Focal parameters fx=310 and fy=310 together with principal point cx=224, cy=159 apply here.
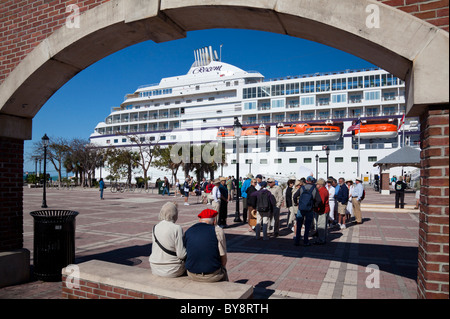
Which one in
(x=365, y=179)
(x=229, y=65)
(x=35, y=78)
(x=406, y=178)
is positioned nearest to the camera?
(x=35, y=78)

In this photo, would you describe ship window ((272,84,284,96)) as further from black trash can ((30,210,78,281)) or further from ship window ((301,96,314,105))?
black trash can ((30,210,78,281))

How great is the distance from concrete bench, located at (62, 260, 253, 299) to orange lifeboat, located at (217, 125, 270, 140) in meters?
43.6

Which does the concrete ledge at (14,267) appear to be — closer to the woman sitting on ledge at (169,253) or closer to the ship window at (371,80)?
the woman sitting on ledge at (169,253)

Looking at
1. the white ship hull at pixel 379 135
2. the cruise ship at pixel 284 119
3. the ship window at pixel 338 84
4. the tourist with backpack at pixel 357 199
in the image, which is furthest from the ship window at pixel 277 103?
the tourist with backpack at pixel 357 199

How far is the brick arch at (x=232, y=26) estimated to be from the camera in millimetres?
2711

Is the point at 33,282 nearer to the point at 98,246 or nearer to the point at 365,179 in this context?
the point at 98,246

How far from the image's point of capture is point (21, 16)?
509cm

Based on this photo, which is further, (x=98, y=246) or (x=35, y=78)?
(x=98, y=246)

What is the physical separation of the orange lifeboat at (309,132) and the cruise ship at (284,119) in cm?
13

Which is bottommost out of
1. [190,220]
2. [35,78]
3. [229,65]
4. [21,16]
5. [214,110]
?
[190,220]

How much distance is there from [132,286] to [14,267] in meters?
2.69

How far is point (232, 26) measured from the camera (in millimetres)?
4133

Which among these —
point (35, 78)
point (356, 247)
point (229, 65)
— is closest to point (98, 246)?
point (35, 78)

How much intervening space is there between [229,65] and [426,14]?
5693 centimetres
